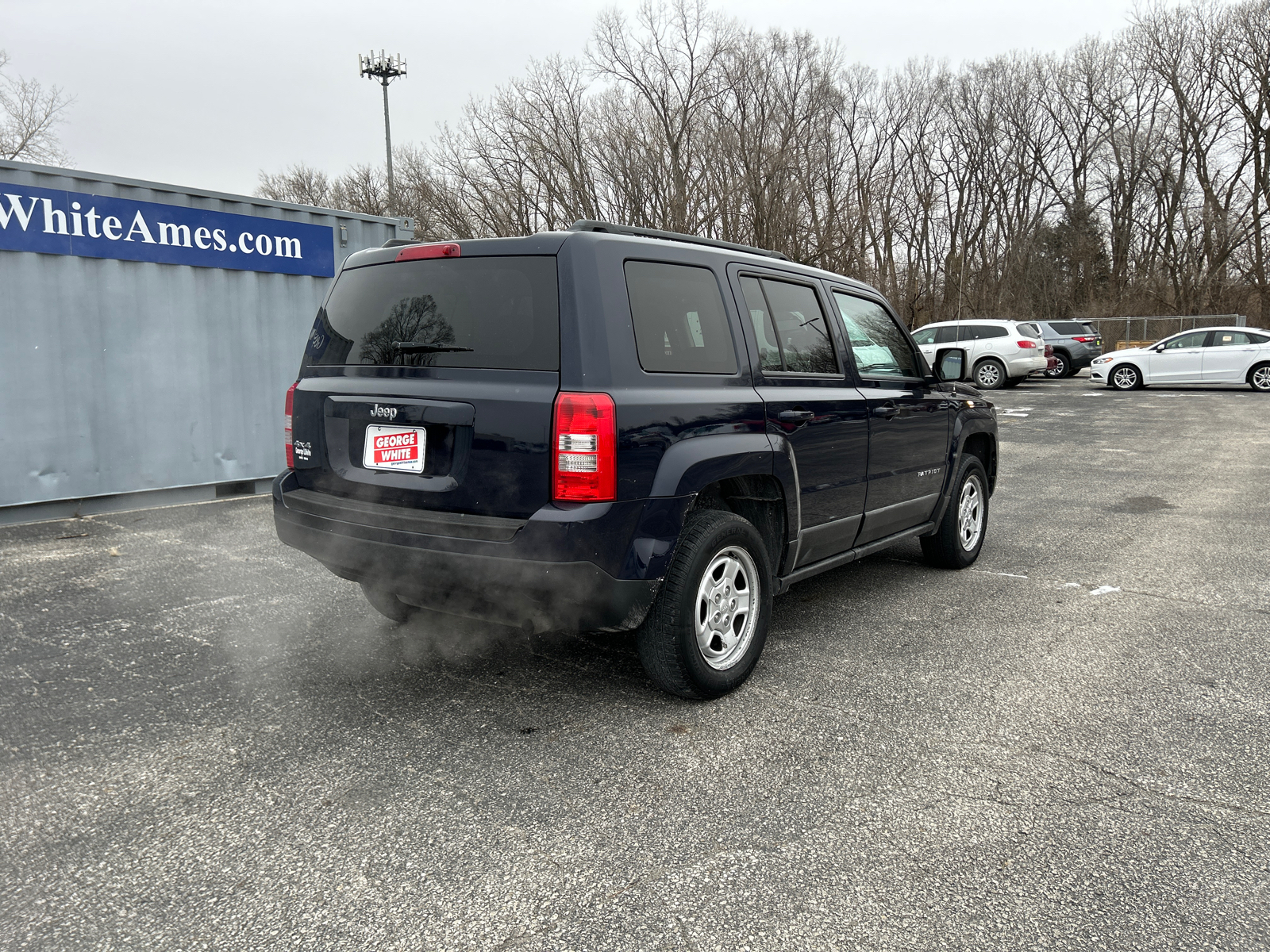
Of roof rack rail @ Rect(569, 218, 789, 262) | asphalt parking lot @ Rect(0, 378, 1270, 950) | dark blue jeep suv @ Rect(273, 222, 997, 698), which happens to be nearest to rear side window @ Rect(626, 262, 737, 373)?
dark blue jeep suv @ Rect(273, 222, 997, 698)

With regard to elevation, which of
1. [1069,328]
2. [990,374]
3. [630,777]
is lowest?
[630,777]

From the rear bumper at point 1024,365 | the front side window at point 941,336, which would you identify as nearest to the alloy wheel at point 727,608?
the front side window at point 941,336

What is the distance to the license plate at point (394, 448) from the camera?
3.28 meters

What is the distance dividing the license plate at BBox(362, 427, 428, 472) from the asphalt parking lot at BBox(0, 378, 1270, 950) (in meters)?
0.95

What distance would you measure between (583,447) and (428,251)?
113 centimetres

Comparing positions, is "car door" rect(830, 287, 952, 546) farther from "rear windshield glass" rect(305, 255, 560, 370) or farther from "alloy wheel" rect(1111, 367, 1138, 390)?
"alloy wheel" rect(1111, 367, 1138, 390)

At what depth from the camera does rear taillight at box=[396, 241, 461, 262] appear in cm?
341

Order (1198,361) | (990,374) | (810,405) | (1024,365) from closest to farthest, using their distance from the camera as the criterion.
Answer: (810,405), (1198,361), (1024,365), (990,374)

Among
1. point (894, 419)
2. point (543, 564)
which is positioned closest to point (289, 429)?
point (543, 564)

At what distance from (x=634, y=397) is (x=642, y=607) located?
760mm

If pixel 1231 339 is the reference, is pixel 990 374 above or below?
below

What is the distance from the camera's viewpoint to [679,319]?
11.5 feet

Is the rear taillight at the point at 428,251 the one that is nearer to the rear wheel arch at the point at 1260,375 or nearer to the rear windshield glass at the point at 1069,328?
the rear wheel arch at the point at 1260,375

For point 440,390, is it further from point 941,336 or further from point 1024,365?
point 1024,365
